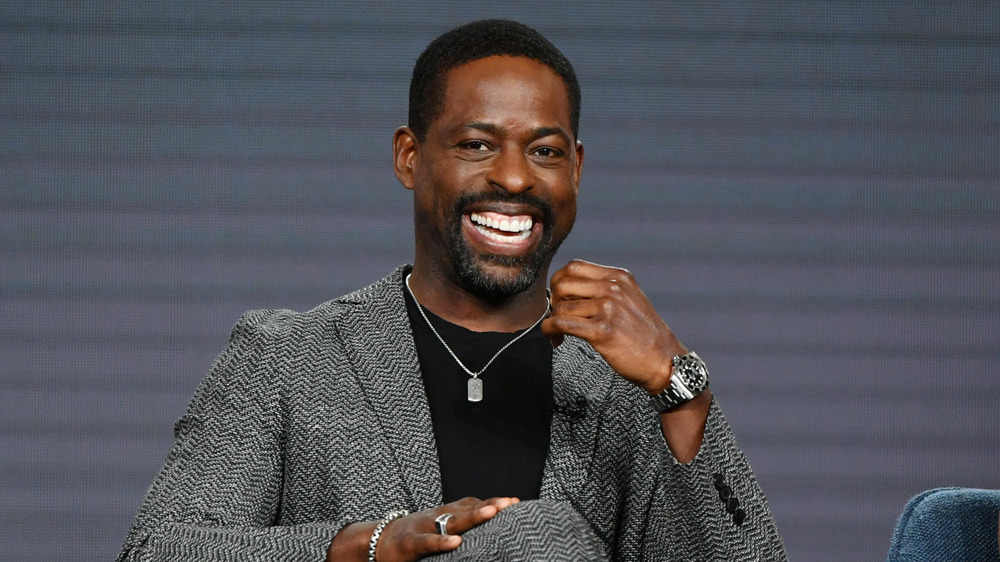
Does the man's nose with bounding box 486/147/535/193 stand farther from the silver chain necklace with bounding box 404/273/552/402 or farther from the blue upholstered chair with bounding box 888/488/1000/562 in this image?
the blue upholstered chair with bounding box 888/488/1000/562

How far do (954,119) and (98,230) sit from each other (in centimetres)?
244

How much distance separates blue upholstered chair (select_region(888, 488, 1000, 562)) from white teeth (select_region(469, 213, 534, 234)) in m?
0.74

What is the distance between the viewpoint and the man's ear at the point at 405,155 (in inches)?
90.0

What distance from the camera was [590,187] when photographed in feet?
12.5

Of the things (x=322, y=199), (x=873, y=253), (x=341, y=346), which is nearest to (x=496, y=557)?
(x=341, y=346)

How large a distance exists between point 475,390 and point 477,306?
0.51 feet

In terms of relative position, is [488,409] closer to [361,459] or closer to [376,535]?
[361,459]

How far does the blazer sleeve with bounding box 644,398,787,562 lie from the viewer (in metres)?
1.91

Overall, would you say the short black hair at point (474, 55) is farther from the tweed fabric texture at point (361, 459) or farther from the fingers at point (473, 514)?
the fingers at point (473, 514)

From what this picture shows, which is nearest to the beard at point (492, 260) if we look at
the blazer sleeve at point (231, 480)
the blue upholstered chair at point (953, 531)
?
the blazer sleeve at point (231, 480)

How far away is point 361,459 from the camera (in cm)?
206

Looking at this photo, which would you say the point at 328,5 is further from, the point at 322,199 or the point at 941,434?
the point at 941,434

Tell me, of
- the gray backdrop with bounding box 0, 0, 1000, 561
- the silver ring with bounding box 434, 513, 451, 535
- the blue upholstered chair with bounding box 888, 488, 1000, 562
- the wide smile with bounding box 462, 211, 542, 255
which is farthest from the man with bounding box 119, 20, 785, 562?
the gray backdrop with bounding box 0, 0, 1000, 561

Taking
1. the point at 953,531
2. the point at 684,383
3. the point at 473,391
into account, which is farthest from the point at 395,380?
the point at 953,531
